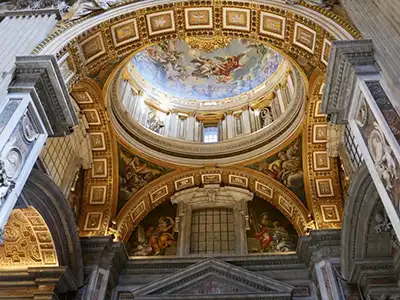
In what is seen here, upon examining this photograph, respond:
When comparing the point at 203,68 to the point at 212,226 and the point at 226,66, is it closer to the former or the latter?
the point at 226,66

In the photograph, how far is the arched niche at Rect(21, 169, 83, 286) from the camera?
9.41m

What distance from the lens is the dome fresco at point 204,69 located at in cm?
1678

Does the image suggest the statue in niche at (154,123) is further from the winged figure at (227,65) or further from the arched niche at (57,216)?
the arched niche at (57,216)

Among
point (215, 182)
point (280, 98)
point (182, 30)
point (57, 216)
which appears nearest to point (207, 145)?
point (215, 182)

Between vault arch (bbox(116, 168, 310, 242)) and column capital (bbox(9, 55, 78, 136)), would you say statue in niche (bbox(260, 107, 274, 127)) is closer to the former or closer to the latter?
vault arch (bbox(116, 168, 310, 242))

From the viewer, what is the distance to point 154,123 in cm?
1538

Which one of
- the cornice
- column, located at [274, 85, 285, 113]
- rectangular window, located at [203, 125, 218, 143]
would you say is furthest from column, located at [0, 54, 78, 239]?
column, located at [274, 85, 285, 113]

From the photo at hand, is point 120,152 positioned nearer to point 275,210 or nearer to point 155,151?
point 155,151

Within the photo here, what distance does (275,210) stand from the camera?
13.7 meters

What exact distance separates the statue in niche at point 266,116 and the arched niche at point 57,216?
7.37 metres

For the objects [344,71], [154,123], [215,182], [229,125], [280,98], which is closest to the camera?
[344,71]

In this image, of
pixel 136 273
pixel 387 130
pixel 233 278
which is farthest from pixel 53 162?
pixel 387 130

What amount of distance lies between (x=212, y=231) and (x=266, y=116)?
14.9 ft

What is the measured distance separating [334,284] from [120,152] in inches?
282
